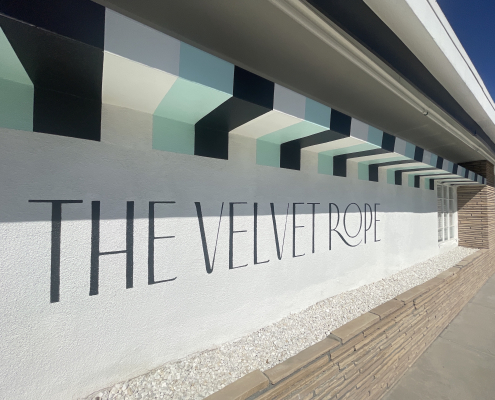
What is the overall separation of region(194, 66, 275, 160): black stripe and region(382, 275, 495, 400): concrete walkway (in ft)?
9.94

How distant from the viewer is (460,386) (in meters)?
2.56

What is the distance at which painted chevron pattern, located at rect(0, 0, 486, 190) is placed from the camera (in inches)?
41.4

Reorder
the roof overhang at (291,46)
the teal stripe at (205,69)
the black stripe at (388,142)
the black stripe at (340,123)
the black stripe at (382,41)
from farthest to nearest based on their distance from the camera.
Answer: the black stripe at (388,142) → the black stripe at (382,41) → the black stripe at (340,123) → the roof overhang at (291,46) → the teal stripe at (205,69)

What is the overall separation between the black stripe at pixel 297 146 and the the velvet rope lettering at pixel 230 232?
0.50 metres

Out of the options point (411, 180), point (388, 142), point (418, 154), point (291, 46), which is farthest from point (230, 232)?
point (411, 180)

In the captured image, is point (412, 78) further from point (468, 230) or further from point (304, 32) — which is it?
point (468, 230)

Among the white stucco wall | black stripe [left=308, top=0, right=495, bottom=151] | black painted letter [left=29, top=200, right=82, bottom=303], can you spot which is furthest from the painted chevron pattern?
black stripe [left=308, top=0, right=495, bottom=151]

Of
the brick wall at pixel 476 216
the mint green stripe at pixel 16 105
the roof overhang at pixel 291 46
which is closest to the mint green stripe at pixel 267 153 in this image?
the roof overhang at pixel 291 46

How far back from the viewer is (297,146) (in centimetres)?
291

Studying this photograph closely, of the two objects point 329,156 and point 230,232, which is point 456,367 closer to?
point 329,156

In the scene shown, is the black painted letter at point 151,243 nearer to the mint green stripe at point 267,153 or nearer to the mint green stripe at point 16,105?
the mint green stripe at point 16,105

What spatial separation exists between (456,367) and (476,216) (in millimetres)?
6929

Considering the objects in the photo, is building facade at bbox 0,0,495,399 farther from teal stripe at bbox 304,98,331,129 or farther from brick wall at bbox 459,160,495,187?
brick wall at bbox 459,160,495,187

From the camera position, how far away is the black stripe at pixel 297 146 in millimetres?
2426
